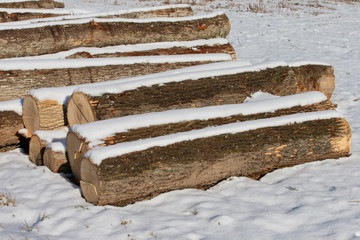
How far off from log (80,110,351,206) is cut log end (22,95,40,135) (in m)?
1.52

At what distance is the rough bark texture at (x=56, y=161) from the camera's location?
4.53 m

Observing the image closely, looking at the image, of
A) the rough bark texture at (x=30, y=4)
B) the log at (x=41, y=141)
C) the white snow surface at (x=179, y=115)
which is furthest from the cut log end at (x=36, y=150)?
the rough bark texture at (x=30, y=4)

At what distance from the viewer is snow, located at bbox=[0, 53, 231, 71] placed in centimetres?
548

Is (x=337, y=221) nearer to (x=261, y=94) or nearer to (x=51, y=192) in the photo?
(x=261, y=94)

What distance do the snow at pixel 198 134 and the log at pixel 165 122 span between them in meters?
0.11

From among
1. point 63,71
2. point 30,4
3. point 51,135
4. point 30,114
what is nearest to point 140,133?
point 51,135

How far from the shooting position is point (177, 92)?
4.83 m

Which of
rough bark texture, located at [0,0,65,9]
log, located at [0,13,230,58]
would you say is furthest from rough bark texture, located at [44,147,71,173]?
rough bark texture, located at [0,0,65,9]

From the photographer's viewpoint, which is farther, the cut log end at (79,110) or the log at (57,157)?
the log at (57,157)

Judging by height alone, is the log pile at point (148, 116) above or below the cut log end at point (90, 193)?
above

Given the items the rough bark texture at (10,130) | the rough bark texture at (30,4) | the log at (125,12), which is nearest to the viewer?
the rough bark texture at (10,130)

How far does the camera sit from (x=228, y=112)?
4578mm

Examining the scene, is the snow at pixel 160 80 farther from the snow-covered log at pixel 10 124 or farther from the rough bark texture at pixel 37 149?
the snow-covered log at pixel 10 124

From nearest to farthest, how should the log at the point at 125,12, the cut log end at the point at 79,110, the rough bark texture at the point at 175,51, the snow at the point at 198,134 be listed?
the snow at the point at 198,134 < the cut log end at the point at 79,110 < the rough bark texture at the point at 175,51 < the log at the point at 125,12
